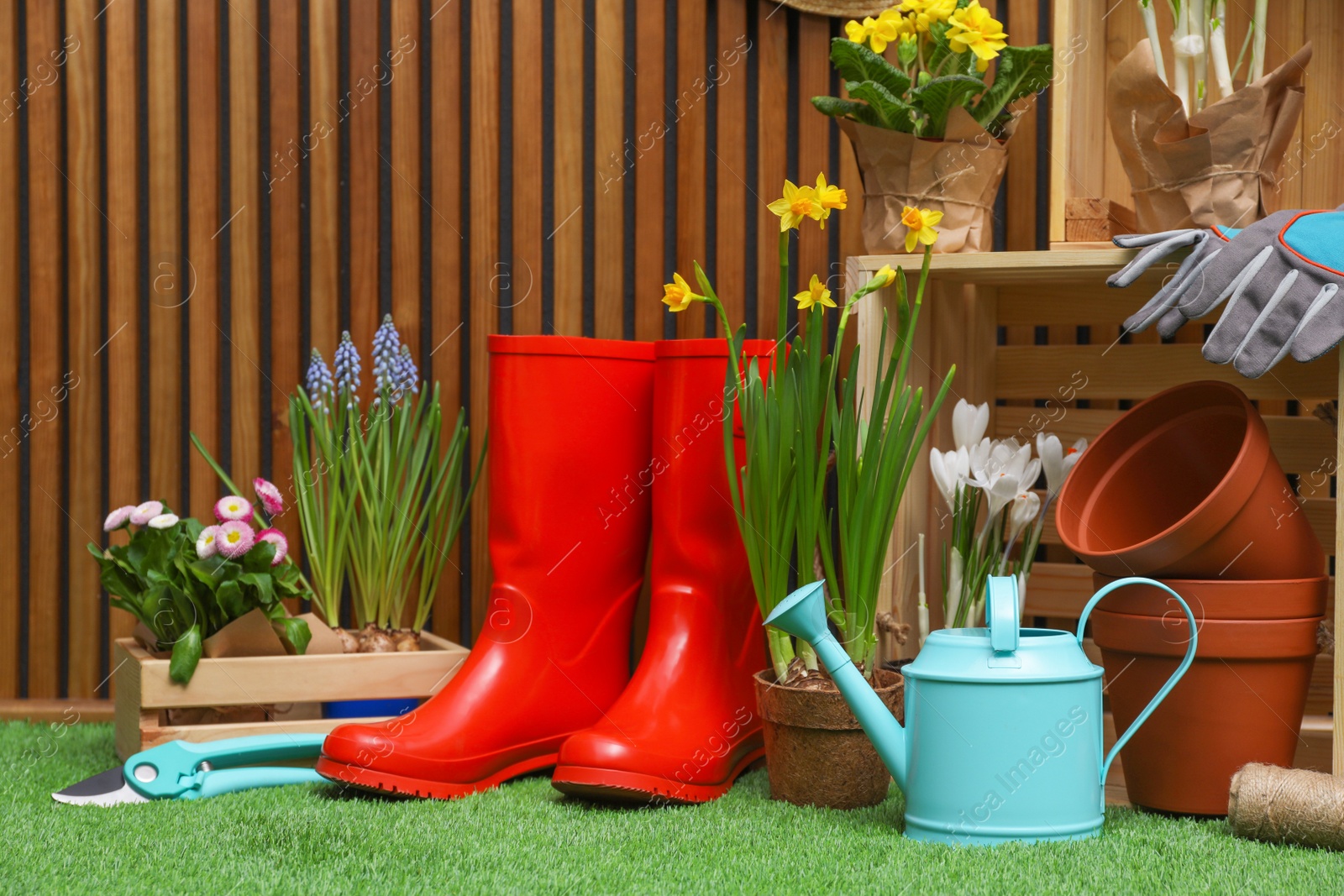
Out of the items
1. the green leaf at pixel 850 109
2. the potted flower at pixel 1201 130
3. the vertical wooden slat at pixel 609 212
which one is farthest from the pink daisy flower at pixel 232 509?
the potted flower at pixel 1201 130

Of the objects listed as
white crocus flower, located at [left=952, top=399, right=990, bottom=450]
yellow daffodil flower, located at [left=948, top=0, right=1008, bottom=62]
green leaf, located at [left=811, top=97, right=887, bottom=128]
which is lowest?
white crocus flower, located at [left=952, top=399, right=990, bottom=450]

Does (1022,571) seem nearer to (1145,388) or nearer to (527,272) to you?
(1145,388)

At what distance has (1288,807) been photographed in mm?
1272

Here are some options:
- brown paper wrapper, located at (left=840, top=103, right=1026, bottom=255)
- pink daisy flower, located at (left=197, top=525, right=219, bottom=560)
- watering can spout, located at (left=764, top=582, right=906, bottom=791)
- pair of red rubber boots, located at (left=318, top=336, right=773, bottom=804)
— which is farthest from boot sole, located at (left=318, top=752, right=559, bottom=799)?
brown paper wrapper, located at (left=840, top=103, right=1026, bottom=255)

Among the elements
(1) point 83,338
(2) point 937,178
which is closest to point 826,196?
(2) point 937,178

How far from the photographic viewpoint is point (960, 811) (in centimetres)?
129

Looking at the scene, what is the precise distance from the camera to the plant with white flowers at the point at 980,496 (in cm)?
157

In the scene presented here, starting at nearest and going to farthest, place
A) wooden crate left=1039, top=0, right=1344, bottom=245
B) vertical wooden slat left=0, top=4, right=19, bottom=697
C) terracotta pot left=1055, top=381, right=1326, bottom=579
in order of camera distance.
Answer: terracotta pot left=1055, top=381, right=1326, bottom=579 < wooden crate left=1039, top=0, right=1344, bottom=245 < vertical wooden slat left=0, top=4, right=19, bottom=697

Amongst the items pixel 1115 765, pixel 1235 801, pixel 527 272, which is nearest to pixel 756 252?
pixel 527 272

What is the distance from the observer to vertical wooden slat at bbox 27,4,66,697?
2057 mm

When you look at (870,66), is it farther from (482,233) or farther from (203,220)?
(203,220)

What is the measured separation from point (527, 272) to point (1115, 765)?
124 cm

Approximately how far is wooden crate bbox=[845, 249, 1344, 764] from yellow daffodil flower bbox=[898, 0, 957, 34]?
34 centimetres

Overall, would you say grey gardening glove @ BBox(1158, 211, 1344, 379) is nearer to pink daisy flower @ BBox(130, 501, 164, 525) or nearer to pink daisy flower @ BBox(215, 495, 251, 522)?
pink daisy flower @ BBox(215, 495, 251, 522)
